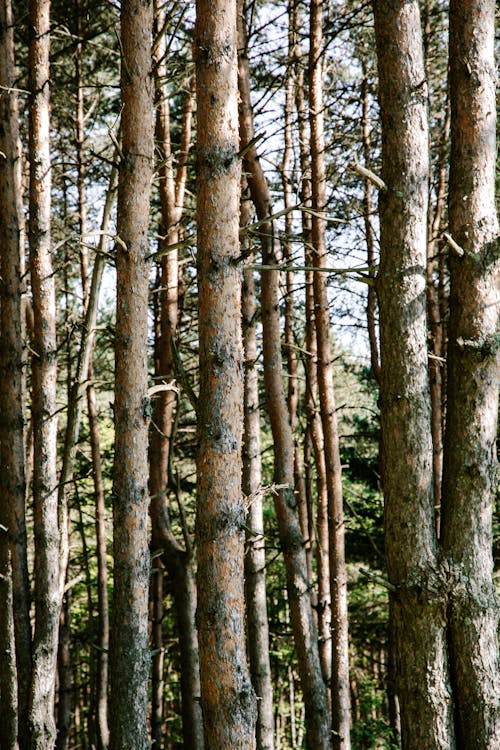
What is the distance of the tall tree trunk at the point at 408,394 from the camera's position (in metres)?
3.44

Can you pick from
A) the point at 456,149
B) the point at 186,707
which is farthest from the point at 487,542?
the point at 186,707

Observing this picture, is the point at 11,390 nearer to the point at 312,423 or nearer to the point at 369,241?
the point at 312,423

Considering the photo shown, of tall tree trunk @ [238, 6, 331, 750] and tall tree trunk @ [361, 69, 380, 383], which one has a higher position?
tall tree trunk @ [361, 69, 380, 383]

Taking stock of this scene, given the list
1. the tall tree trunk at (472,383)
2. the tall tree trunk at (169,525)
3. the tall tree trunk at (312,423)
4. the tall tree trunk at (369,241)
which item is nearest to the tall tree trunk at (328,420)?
the tall tree trunk at (312,423)

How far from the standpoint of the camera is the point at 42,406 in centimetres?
720

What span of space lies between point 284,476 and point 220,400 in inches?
134

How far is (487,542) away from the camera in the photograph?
3.54 meters

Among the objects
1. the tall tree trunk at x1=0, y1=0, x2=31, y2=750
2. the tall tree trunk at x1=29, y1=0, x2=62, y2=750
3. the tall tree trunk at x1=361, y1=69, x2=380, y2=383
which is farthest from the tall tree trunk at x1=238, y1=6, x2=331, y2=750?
the tall tree trunk at x1=361, y1=69, x2=380, y2=383

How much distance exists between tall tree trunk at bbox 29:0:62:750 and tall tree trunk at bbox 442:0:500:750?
4385 millimetres

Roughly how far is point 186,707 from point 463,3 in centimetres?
787

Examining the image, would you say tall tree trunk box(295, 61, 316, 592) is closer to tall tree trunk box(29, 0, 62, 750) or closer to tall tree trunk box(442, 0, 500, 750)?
tall tree trunk box(29, 0, 62, 750)

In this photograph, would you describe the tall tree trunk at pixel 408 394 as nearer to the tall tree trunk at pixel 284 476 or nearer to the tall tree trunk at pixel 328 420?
the tall tree trunk at pixel 284 476

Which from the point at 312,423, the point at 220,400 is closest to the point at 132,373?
the point at 220,400

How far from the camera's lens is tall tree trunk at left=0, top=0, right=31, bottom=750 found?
7.00m
